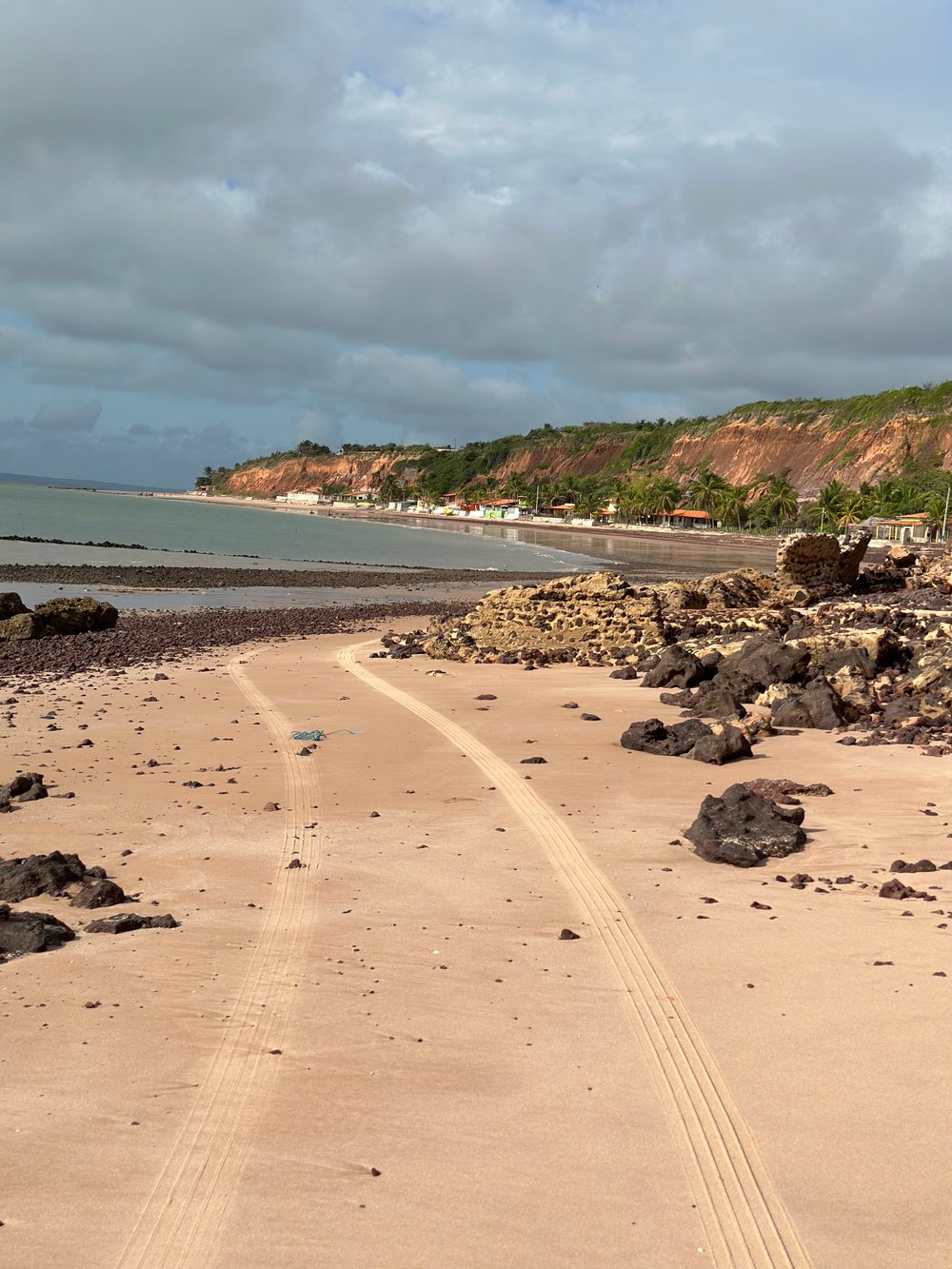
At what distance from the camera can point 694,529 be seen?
13762cm

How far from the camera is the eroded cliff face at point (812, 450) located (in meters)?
135

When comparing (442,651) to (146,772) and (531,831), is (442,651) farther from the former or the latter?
(531,831)

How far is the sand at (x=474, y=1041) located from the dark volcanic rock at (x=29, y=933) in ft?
0.44

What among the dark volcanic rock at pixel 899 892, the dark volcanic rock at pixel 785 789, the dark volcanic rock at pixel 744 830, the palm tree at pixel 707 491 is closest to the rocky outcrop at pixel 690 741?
the dark volcanic rock at pixel 785 789

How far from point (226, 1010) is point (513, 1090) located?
1.53m

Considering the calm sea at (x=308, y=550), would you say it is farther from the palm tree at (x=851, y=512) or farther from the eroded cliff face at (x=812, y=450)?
the eroded cliff face at (x=812, y=450)

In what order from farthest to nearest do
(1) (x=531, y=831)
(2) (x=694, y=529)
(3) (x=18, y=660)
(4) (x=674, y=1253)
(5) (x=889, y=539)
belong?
(2) (x=694, y=529) → (5) (x=889, y=539) → (3) (x=18, y=660) → (1) (x=531, y=831) → (4) (x=674, y=1253)

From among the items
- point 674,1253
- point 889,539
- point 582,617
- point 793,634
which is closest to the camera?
point 674,1253

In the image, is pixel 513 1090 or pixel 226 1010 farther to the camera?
pixel 226 1010

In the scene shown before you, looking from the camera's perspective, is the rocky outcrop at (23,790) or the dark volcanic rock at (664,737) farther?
the dark volcanic rock at (664,737)

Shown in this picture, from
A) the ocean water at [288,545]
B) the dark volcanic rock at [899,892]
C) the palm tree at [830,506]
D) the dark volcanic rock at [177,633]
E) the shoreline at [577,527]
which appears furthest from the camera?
the shoreline at [577,527]

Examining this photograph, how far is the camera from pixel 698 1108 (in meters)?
4.66

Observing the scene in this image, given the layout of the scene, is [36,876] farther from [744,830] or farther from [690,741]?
[690,741]

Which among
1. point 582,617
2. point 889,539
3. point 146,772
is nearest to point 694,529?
point 889,539
